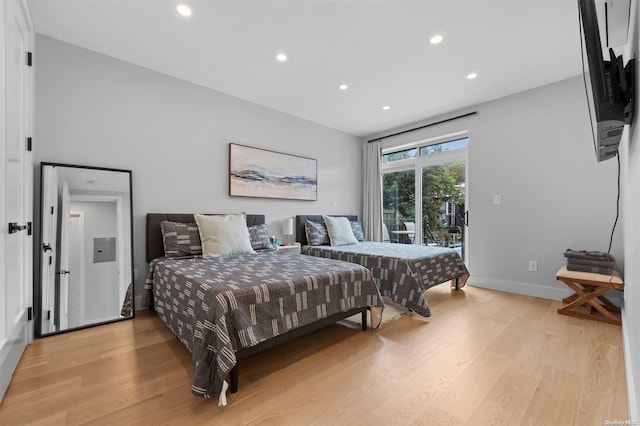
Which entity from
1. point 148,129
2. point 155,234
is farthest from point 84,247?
point 148,129

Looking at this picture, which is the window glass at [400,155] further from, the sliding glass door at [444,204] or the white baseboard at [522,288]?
the white baseboard at [522,288]

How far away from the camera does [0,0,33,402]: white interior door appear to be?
60.2 inches

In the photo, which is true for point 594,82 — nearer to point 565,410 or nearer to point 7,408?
point 565,410

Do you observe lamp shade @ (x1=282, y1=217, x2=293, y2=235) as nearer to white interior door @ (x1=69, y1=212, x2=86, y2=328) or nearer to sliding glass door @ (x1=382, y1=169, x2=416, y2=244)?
Answer: sliding glass door @ (x1=382, y1=169, x2=416, y2=244)

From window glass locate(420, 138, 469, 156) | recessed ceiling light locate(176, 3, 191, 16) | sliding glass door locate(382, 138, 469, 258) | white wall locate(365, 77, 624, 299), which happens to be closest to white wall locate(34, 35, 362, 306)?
recessed ceiling light locate(176, 3, 191, 16)

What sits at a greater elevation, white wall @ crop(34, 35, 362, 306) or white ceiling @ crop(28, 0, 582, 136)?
white ceiling @ crop(28, 0, 582, 136)

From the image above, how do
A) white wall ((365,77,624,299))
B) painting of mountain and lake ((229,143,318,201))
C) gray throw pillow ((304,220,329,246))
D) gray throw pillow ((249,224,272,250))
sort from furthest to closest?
1. gray throw pillow ((304,220,329,246))
2. painting of mountain and lake ((229,143,318,201))
3. gray throw pillow ((249,224,272,250))
4. white wall ((365,77,624,299))

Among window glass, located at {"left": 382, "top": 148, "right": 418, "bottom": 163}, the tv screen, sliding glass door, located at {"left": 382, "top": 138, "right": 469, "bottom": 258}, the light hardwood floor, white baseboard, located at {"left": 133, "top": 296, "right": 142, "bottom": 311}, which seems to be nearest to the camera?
the tv screen

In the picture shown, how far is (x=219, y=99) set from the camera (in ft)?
11.4

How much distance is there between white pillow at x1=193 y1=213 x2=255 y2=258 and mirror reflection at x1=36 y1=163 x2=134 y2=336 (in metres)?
0.70

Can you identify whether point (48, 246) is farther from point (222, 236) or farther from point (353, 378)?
point (353, 378)

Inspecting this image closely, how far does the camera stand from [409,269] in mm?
2781

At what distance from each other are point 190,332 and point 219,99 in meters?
2.84

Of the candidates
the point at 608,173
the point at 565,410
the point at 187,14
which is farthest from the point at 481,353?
the point at 187,14
